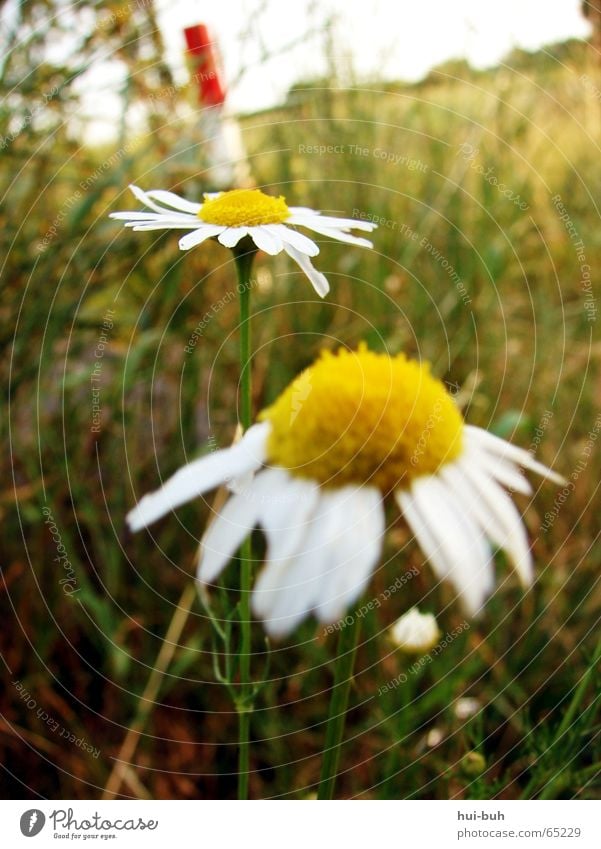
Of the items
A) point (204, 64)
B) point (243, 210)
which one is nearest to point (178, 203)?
point (243, 210)

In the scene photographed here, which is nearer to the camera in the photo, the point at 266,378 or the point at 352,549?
the point at 352,549

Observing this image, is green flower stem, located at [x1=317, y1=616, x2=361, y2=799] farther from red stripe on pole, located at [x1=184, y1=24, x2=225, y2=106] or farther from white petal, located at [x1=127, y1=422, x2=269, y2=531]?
red stripe on pole, located at [x1=184, y1=24, x2=225, y2=106]

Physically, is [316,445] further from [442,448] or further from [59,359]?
[59,359]

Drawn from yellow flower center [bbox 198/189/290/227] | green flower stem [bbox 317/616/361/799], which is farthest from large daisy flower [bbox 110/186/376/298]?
green flower stem [bbox 317/616/361/799]

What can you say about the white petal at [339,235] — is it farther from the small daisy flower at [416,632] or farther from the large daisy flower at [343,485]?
the small daisy flower at [416,632]

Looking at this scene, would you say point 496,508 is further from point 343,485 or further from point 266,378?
point 266,378

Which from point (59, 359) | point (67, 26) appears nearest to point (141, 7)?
Answer: point (67, 26)
